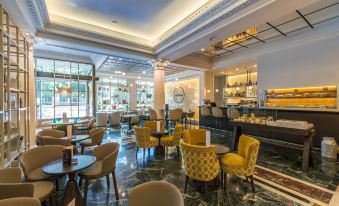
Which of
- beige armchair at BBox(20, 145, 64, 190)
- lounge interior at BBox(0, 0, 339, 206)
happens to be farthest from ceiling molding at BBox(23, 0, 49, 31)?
beige armchair at BBox(20, 145, 64, 190)

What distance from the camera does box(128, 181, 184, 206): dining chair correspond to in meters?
1.41

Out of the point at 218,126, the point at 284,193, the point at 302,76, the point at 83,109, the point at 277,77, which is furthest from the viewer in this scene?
the point at 83,109

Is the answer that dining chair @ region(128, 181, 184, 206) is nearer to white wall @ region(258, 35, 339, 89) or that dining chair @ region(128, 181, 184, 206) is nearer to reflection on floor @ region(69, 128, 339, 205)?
reflection on floor @ region(69, 128, 339, 205)

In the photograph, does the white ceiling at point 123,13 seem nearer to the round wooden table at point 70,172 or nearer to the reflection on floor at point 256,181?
the round wooden table at point 70,172

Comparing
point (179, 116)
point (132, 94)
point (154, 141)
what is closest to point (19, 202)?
A: point (154, 141)

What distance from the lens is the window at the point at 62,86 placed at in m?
9.16

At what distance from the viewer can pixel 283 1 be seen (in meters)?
3.20

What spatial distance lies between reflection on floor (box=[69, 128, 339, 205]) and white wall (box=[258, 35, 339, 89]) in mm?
2780

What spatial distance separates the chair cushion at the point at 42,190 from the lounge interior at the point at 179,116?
11 millimetres

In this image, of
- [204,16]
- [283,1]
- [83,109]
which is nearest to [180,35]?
[204,16]

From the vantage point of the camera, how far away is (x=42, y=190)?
2.07 m

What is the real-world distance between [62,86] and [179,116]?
22.6 feet

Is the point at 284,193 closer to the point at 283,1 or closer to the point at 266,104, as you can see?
the point at 283,1

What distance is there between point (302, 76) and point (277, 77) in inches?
33.1
